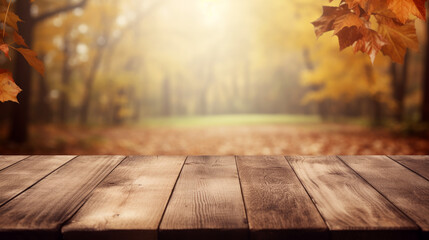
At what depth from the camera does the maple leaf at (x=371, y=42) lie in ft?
4.84

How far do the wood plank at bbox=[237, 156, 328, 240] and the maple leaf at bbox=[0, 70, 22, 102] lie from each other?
3.44 feet

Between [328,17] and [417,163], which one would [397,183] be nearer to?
[417,163]

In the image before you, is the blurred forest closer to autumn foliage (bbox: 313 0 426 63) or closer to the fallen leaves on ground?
the fallen leaves on ground

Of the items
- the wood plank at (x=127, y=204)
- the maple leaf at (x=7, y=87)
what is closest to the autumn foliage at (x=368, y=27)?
the wood plank at (x=127, y=204)

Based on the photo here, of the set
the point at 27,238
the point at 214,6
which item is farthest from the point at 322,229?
the point at 214,6

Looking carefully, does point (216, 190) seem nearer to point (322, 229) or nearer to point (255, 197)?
point (255, 197)

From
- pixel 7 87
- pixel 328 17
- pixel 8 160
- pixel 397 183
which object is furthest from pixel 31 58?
pixel 397 183

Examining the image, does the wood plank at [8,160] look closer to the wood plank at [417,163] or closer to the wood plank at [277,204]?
the wood plank at [277,204]

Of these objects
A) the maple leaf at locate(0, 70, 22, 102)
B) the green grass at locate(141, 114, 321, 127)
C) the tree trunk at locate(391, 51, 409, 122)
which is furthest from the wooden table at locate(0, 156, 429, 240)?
the green grass at locate(141, 114, 321, 127)

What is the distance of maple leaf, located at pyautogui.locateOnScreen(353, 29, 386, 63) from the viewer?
148 centimetres

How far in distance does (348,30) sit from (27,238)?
1.42 m

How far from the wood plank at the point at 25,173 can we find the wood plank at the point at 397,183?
1473 millimetres

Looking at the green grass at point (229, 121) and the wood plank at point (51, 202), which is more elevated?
the wood plank at point (51, 202)

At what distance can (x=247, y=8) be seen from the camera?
15.0m
